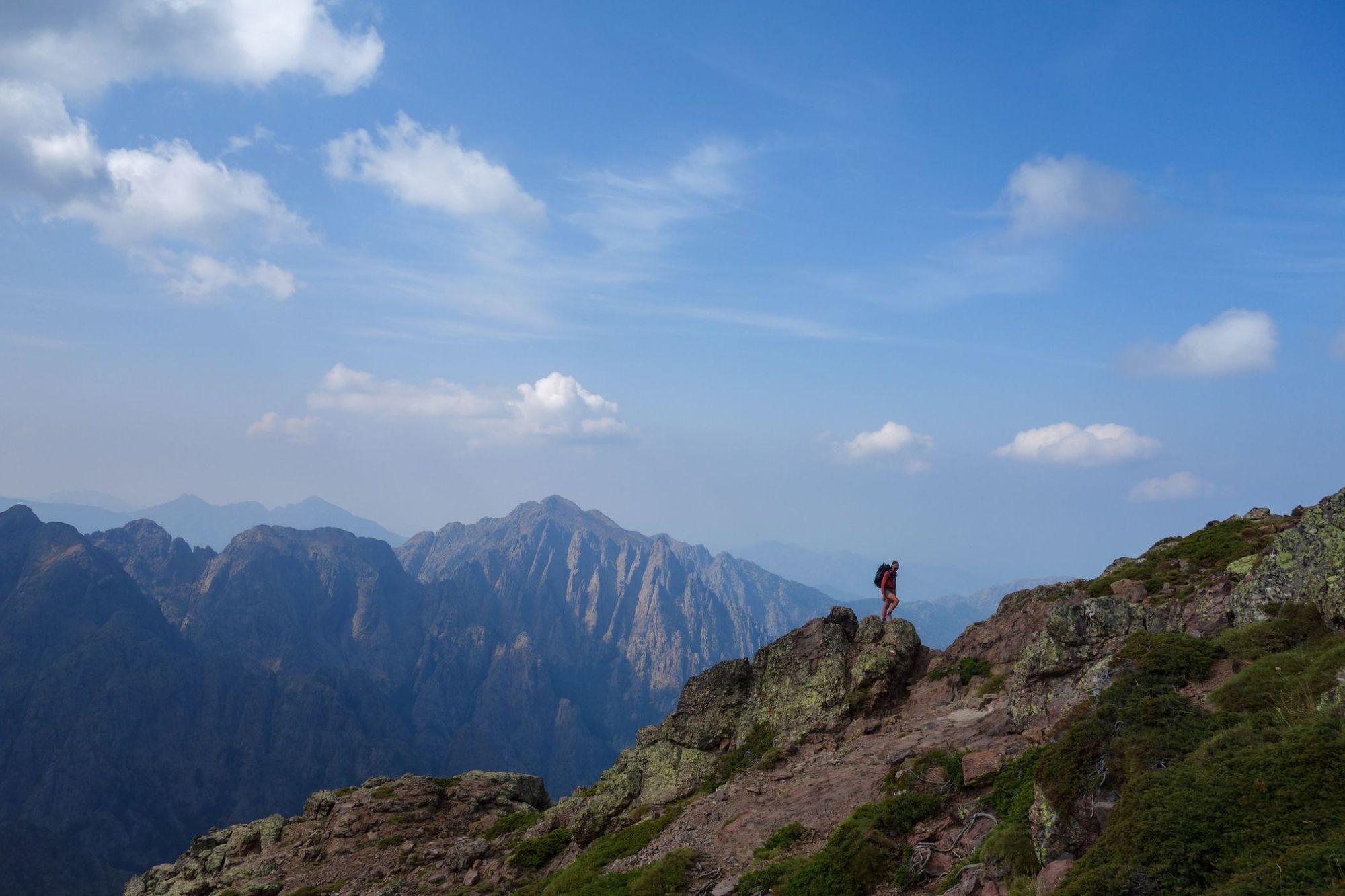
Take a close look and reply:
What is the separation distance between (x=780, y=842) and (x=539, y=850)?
1795 cm

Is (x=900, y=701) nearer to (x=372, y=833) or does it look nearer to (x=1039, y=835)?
(x=1039, y=835)

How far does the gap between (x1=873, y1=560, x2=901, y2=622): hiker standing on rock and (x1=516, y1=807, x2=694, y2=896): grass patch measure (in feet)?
56.0

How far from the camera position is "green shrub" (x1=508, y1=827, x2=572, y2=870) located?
118 feet

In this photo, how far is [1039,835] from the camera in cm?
1442

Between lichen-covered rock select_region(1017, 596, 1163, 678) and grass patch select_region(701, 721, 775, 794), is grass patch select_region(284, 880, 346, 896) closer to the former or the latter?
grass patch select_region(701, 721, 775, 794)

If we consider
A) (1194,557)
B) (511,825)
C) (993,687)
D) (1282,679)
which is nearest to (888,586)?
(993,687)

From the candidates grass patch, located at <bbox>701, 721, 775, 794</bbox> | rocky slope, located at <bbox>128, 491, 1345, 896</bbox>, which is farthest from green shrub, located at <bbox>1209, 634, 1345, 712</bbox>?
grass patch, located at <bbox>701, 721, 775, 794</bbox>

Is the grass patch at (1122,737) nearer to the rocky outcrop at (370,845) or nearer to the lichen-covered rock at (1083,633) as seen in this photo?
the lichen-covered rock at (1083,633)

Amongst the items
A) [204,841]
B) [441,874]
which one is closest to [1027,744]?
[441,874]

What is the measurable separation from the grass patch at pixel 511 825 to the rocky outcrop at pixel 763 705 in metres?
2.40

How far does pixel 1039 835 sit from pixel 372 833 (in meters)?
47.9

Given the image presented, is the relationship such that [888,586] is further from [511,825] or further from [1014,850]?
[1014,850]

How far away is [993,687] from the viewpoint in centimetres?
3180

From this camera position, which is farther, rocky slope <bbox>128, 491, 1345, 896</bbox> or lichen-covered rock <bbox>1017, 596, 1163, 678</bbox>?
lichen-covered rock <bbox>1017, 596, 1163, 678</bbox>
